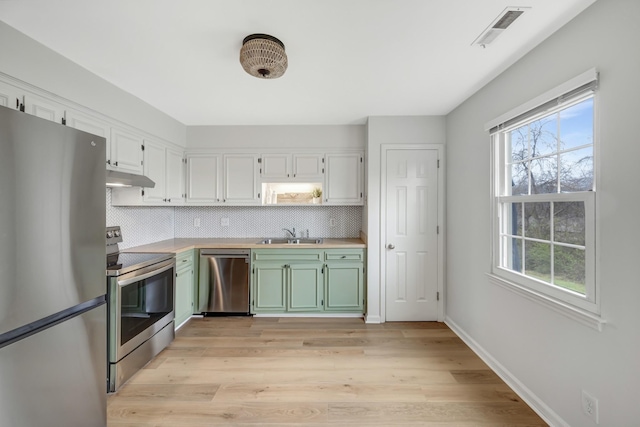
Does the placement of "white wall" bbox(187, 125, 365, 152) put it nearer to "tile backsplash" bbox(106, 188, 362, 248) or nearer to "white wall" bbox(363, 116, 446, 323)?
"white wall" bbox(363, 116, 446, 323)

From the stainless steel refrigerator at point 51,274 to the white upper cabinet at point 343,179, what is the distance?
2435mm

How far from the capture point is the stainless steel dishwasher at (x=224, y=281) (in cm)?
322

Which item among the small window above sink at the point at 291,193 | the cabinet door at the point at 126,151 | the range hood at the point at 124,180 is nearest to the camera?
the range hood at the point at 124,180

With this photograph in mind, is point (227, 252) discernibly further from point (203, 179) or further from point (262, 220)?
point (203, 179)

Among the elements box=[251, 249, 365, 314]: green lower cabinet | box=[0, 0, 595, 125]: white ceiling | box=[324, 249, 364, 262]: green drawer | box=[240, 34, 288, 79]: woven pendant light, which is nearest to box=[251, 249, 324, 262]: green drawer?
box=[251, 249, 365, 314]: green lower cabinet

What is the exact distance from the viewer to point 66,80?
6.32 ft

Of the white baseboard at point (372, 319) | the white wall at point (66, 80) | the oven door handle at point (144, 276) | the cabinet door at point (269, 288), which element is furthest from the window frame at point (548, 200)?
the white wall at point (66, 80)

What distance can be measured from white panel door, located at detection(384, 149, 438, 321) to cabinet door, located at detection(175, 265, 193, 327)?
2.38 metres

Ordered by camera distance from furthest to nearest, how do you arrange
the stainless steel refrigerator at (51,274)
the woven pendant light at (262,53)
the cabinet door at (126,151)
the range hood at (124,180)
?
the cabinet door at (126,151), the range hood at (124,180), the woven pendant light at (262,53), the stainless steel refrigerator at (51,274)

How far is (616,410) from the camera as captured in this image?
1.30m

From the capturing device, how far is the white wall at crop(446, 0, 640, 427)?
1244 mm

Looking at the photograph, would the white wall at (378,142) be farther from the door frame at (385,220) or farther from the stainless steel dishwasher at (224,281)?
the stainless steel dishwasher at (224,281)

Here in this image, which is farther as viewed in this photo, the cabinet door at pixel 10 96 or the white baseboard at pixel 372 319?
the white baseboard at pixel 372 319

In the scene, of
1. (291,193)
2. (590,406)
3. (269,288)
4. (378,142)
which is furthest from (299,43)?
(590,406)
